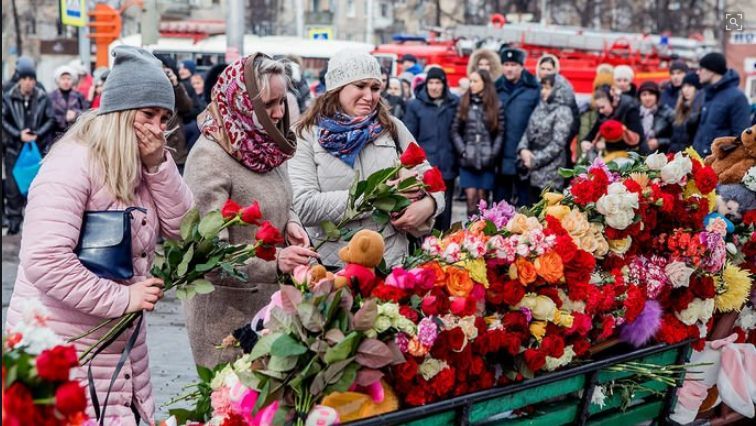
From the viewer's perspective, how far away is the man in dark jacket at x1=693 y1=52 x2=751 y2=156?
10.6 meters

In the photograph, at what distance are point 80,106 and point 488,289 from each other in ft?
38.4

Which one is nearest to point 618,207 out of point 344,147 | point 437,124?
point 344,147

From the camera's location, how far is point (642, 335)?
4234 mm

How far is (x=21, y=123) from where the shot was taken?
42.3 ft

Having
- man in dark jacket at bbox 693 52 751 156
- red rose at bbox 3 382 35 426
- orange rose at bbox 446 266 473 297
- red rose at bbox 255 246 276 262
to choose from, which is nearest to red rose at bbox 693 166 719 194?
orange rose at bbox 446 266 473 297

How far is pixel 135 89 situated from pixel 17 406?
154cm

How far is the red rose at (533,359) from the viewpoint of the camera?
3.56 m

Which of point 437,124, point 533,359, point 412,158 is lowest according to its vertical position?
point 437,124

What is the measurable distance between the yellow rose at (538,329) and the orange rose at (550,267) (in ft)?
0.49

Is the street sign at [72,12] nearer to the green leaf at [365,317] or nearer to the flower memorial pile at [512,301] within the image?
the flower memorial pile at [512,301]

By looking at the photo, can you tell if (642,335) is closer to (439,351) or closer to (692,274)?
(692,274)

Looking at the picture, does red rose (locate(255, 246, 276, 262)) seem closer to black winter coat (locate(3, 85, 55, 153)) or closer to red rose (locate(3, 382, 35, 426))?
red rose (locate(3, 382, 35, 426))

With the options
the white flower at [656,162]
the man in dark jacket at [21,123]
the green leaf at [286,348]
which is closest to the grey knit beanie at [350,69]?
the white flower at [656,162]

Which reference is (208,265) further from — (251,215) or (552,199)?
(552,199)
